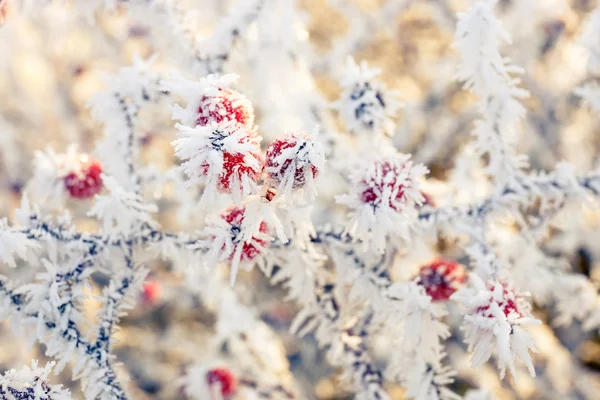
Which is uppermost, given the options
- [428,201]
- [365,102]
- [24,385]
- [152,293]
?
[152,293]

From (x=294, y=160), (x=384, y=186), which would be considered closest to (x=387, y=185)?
(x=384, y=186)

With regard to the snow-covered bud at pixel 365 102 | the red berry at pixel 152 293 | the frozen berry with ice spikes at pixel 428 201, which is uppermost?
the red berry at pixel 152 293

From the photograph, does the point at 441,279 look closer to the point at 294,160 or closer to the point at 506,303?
the point at 506,303

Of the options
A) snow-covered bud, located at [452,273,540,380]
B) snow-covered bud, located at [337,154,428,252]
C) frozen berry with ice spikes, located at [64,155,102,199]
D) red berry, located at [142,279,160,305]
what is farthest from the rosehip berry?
red berry, located at [142,279,160,305]

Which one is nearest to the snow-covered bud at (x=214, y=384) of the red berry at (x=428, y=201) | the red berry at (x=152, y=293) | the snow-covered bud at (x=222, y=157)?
the red berry at (x=152, y=293)

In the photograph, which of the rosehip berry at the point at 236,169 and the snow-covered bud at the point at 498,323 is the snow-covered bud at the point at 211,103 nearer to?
the rosehip berry at the point at 236,169

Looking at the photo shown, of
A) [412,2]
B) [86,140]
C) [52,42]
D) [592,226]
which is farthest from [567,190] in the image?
[52,42]

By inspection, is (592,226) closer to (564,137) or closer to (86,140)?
(564,137)
